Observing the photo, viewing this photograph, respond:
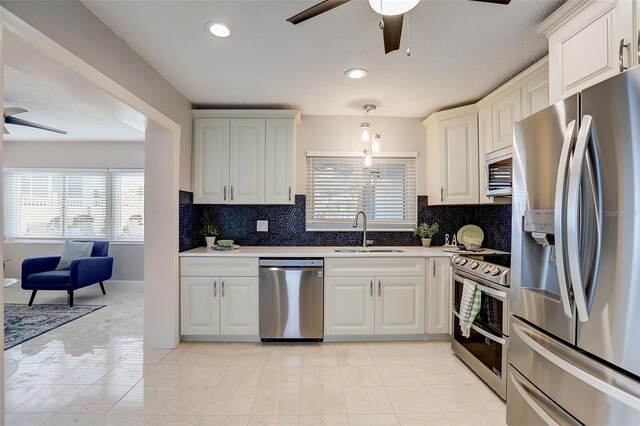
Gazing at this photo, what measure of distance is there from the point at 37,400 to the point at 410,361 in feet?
9.06

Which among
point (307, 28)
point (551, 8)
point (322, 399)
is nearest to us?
point (551, 8)

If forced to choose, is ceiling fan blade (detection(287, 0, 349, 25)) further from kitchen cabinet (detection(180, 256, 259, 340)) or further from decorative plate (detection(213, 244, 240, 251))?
decorative plate (detection(213, 244, 240, 251))

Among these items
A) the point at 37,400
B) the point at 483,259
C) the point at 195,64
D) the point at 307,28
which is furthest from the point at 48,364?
the point at 483,259

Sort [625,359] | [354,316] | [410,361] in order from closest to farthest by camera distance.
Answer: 1. [625,359]
2. [410,361]
3. [354,316]

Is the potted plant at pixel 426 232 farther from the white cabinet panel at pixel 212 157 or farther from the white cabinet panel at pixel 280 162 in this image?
the white cabinet panel at pixel 212 157

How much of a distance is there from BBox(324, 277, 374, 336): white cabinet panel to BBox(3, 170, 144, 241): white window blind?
376 cm

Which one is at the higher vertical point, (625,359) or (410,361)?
(625,359)

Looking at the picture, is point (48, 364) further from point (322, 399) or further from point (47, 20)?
point (47, 20)

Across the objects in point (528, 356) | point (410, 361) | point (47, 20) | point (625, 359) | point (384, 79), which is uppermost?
point (384, 79)

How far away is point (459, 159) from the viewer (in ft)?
10.2

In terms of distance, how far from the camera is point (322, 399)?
2051 millimetres

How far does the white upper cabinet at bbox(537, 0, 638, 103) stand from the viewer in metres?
1.32

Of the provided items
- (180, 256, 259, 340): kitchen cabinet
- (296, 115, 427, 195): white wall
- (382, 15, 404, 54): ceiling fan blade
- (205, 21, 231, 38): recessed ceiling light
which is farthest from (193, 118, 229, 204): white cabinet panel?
(382, 15, 404, 54): ceiling fan blade

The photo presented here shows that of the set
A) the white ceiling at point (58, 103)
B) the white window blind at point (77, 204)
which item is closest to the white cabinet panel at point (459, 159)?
the white ceiling at point (58, 103)
